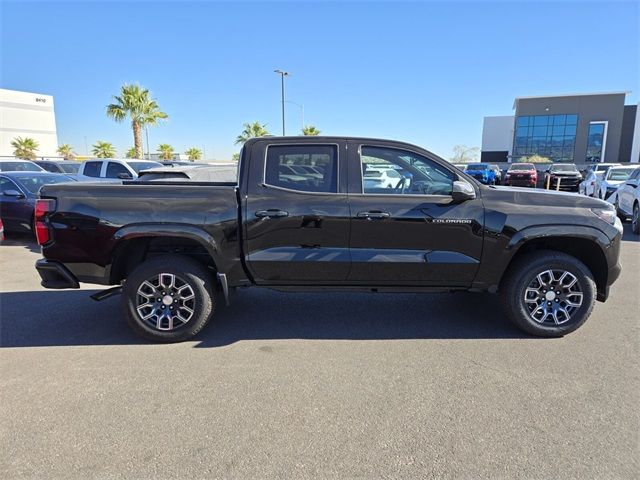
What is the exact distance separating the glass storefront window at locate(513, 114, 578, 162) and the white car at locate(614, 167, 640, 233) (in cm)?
4091

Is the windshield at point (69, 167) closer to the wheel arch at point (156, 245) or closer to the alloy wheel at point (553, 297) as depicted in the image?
the wheel arch at point (156, 245)

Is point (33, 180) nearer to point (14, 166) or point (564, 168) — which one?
point (14, 166)

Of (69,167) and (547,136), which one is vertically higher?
(547,136)

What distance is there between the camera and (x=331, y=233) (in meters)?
3.97

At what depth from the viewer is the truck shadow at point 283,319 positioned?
4223 mm

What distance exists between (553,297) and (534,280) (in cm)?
26

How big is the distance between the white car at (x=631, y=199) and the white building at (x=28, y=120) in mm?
74987

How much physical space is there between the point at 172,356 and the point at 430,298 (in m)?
3.20

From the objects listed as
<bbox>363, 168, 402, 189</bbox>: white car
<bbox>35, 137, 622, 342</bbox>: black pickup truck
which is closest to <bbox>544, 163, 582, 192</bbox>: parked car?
<bbox>35, 137, 622, 342</bbox>: black pickup truck

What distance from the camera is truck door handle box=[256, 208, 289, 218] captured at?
3928 millimetres

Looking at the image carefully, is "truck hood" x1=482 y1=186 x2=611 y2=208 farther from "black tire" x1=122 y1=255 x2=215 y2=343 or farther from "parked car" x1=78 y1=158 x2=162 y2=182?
"parked car" x1=78 y1=158 x2=162 y2=182

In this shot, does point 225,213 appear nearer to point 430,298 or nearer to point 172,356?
point 172,356

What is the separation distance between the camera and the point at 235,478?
7.64 feet

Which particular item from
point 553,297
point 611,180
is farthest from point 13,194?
point 611,180
